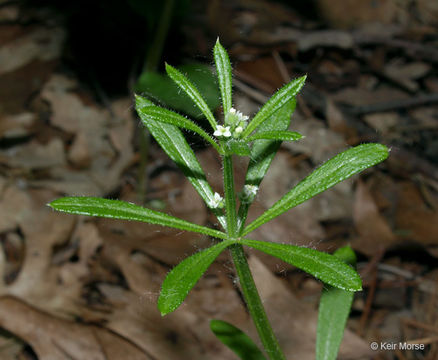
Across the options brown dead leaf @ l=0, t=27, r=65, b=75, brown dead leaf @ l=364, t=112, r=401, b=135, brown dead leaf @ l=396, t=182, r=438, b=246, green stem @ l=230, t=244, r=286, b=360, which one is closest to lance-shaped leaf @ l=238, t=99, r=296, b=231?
green stem @ l=230, t=244, r=286, b=360

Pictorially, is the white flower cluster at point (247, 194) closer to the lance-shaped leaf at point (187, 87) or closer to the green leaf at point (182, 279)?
the green leaf at point (182, 279)

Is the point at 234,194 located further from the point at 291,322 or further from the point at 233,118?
the point at 291,322

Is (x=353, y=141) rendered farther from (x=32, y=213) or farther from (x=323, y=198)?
(x=32, y=213)

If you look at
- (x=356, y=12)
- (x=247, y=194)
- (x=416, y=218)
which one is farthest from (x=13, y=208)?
(x=356, y=12)

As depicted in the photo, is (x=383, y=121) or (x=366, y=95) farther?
(x=366, y=95)

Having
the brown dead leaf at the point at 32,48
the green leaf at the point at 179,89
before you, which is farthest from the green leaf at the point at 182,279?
the brown dead leaf at the point at 32,48

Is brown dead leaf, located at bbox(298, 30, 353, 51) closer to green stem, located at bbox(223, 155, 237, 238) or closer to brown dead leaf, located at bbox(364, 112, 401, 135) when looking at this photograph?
Result: brown dead leaf, located at bbox(364, 112, 401, 135)

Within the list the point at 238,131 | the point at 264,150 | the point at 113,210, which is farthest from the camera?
the point at 264,150
